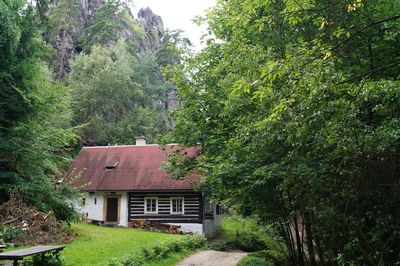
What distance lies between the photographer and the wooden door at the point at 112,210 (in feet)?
84.3

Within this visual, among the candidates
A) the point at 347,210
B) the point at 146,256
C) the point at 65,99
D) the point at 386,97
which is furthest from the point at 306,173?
the point at 65,99

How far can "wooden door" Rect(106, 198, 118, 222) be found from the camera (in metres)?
25.7

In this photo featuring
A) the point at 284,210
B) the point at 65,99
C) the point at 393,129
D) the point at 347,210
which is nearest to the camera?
the point at 393,129

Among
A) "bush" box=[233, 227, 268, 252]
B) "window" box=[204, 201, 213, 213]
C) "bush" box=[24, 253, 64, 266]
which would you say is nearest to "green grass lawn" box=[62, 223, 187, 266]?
"bush" box=[24, 253, 64, 266]

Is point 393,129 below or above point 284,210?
above

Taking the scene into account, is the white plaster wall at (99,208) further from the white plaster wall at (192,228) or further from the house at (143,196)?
the white plaster wall at (192,228)

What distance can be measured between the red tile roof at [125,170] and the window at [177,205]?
112cm

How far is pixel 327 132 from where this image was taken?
19.3 ft

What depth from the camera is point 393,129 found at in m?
5.74

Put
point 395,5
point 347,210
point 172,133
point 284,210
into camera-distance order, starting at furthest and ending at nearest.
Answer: point 172,133, point 284,210, point 395,5, point 347,210

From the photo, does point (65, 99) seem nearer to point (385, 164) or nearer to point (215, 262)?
point (215, 262)

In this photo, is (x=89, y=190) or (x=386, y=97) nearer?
(x=386, y=97)

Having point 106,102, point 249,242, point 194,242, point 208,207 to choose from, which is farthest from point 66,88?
point 106,102

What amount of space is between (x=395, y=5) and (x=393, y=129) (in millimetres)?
3928
